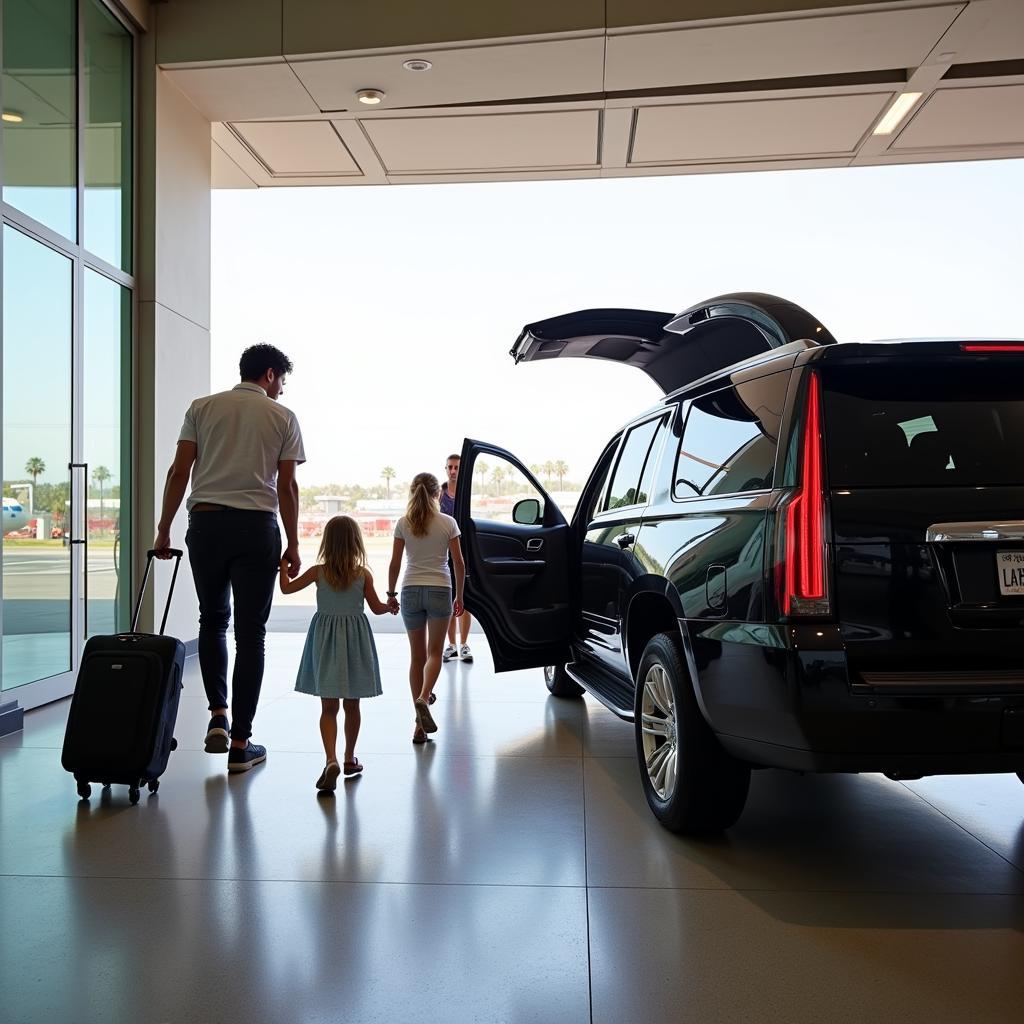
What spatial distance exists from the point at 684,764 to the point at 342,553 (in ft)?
6.16

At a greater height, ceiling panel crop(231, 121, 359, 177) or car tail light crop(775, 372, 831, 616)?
ceiling panel crop(231, 121, 359, 177)

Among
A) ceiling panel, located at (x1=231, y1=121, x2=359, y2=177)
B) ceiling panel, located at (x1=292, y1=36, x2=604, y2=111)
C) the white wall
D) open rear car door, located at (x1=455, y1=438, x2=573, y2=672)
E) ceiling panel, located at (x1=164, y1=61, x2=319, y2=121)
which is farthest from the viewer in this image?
ceiling panel, located at (x1=231, y1=121, x2=359, y2=177)

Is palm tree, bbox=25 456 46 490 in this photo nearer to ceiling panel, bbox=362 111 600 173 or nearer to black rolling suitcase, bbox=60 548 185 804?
black rolling suitcase, bbox=60 548 185 804

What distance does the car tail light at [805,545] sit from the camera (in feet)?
9.17

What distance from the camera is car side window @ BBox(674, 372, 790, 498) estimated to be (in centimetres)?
311

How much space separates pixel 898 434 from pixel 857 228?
2549cm

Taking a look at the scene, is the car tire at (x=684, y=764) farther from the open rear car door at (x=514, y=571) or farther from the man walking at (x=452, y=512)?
the man walking at (x=452, y=512)

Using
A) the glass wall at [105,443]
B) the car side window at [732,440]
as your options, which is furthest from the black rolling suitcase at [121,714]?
the glass wall at [105,443]

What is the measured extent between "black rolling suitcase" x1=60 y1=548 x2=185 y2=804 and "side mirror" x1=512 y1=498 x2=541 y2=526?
7.01 feet

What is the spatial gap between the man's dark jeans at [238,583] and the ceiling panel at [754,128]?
6.21 metres

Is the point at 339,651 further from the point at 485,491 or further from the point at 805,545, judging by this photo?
the point at 805,545

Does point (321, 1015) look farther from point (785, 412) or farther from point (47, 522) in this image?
point (47, 522)

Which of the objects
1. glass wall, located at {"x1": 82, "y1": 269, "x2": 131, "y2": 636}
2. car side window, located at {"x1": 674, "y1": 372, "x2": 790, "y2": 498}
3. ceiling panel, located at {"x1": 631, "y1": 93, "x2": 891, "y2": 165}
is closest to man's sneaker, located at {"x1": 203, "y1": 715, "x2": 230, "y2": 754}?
car side window, located at {"x1": 674, "y1": 372, "x2": 790, "y2": 498}

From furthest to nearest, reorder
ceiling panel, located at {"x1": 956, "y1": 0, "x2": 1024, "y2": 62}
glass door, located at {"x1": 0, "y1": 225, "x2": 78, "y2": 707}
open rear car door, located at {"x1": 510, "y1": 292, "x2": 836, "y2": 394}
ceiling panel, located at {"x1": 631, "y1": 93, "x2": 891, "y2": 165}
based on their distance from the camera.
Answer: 1. ceiling panel, located at {"x1": 631, "y1": 93, "x2": 891, "y2": 165}
2. ceiling panel, located at {"x1": 956, "y1": 0, "x2": 1024, "y2": 62}
3. glass door, located at {"x1": 0, "y1": 225, "x2": 78, "y2": 707}
4. open rear car door, located at {"x1": 510, "y1": 292, "x2": 836, "y2": 394}
